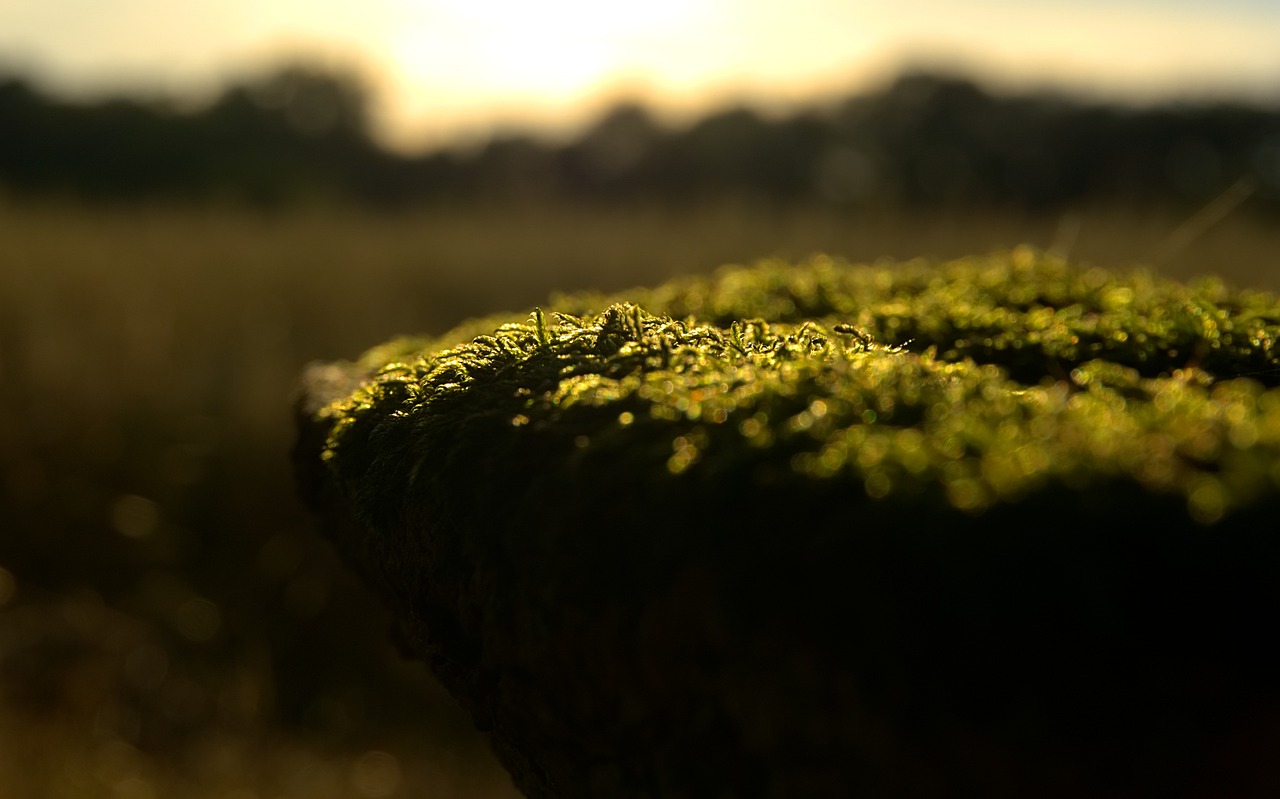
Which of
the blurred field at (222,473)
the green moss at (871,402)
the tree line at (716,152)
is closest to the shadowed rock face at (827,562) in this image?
the green moss at (871,402)

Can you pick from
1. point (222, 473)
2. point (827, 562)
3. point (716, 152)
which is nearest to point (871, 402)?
point (827, 562)

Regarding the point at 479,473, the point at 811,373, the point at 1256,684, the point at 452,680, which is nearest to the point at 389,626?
the point at 452,680

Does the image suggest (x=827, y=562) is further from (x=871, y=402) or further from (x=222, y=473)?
(x=222, y=473)

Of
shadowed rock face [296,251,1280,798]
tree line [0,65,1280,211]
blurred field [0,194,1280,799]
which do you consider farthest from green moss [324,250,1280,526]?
tree line [0,65,1280,211]

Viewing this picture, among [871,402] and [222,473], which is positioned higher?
[222,473]

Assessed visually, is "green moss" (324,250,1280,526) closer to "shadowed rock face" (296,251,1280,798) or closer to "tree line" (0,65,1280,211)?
"shadowed rock face" (296,251,1280,798)

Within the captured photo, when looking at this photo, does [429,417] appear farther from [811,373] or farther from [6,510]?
[6,510]
